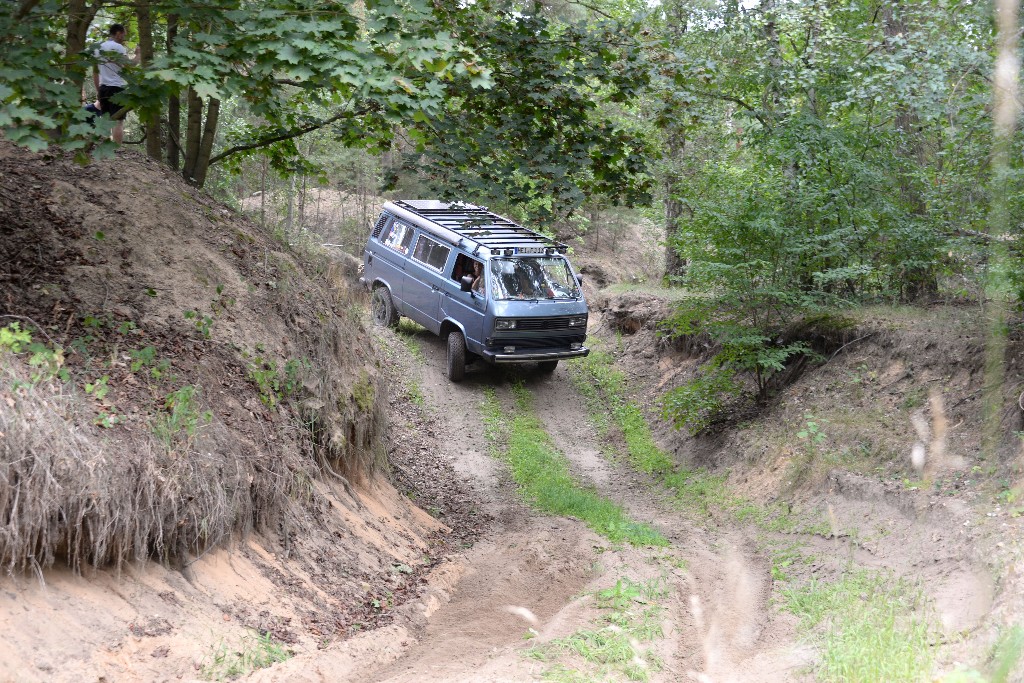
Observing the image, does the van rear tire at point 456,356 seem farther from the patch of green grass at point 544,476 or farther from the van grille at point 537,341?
the van grille at point 537,341

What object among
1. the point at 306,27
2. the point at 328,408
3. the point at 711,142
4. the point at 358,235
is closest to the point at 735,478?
the point at 328,408

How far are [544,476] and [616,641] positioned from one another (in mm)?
5343

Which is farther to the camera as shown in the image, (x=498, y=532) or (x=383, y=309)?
(x=383, y=309)

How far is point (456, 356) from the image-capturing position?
14594 millimetres

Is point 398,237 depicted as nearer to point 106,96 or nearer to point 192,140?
point 192,140

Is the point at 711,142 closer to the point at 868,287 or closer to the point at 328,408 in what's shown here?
the point at 868,287

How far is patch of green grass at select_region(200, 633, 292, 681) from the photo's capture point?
5.33 metres

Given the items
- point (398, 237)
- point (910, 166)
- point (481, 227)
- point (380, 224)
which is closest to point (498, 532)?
point (481, 227)

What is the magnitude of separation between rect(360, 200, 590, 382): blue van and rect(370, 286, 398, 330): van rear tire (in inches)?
7.5

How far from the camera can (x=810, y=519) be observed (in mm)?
9047

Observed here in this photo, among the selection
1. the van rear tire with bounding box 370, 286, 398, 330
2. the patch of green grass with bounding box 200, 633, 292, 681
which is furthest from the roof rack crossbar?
the patch of green grass with bounding box 200, 633, 292, 681

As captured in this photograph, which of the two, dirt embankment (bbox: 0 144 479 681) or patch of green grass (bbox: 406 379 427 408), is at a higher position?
dirt embankment (bbox: 0 144 479 681)

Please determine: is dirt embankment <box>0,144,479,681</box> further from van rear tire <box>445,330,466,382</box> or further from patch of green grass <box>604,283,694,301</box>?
patch of green grass <box>604,283,694,301</box>

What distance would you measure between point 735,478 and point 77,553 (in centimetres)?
775
